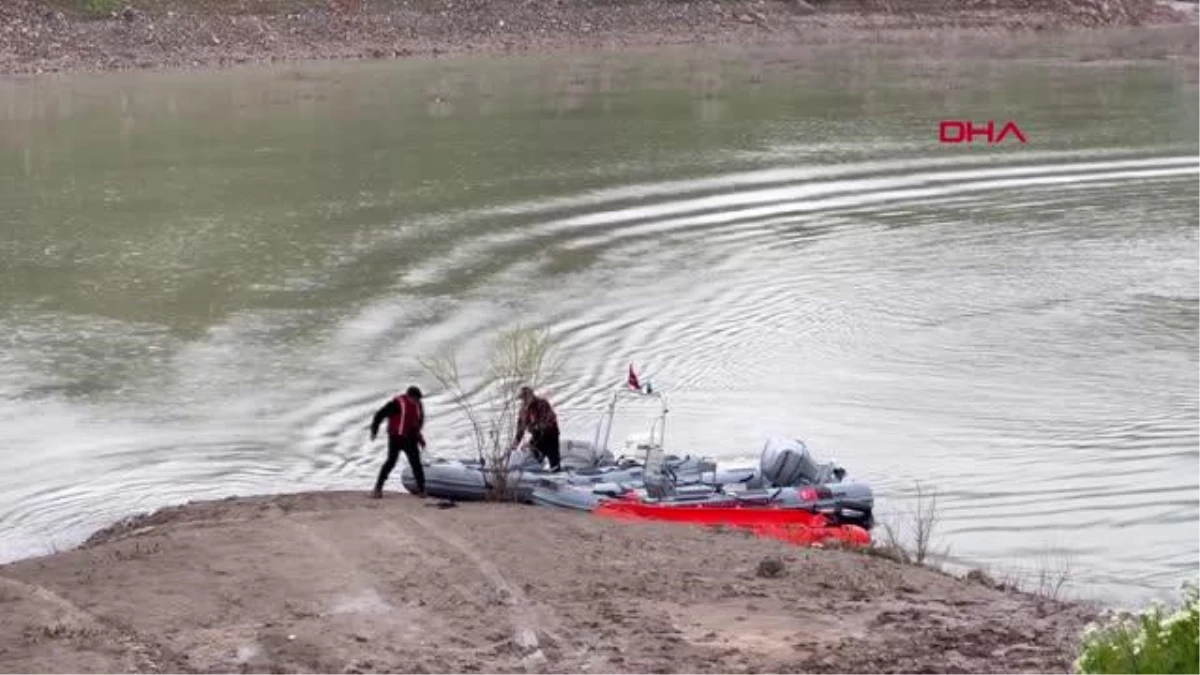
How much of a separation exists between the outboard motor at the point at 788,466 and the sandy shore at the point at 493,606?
226 centimetres

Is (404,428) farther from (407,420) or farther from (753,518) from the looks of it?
(753,518)

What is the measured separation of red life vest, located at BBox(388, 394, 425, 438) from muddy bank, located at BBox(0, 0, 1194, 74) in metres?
39.6

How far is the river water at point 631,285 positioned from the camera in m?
22.8

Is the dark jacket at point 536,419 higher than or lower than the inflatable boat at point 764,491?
higher

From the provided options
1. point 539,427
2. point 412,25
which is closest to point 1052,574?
point 539,427

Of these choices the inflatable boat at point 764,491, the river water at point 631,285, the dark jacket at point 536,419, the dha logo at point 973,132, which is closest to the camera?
the inflatable boat at point 764,491

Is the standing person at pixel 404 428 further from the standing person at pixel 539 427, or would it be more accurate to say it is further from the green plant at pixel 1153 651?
the green plant at pixel 1153 651

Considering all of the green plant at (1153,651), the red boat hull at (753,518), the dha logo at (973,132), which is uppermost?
the green plant at (1153,651)

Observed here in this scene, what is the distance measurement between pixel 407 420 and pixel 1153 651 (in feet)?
38.3

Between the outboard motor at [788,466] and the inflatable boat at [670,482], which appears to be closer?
the inflatable boat at [670,482]

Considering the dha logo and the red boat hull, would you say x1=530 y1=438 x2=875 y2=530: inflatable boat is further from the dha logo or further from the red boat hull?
the dha logo

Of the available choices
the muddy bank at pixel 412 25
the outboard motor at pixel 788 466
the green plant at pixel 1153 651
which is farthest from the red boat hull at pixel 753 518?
the muddy bank at pixel 412 25

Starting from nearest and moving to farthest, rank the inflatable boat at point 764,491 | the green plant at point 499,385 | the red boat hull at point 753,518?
the red boat hull at point 753,518
the inflatable boat at point 764,491
the green plant at point 499,385

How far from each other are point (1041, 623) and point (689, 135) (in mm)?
33734
